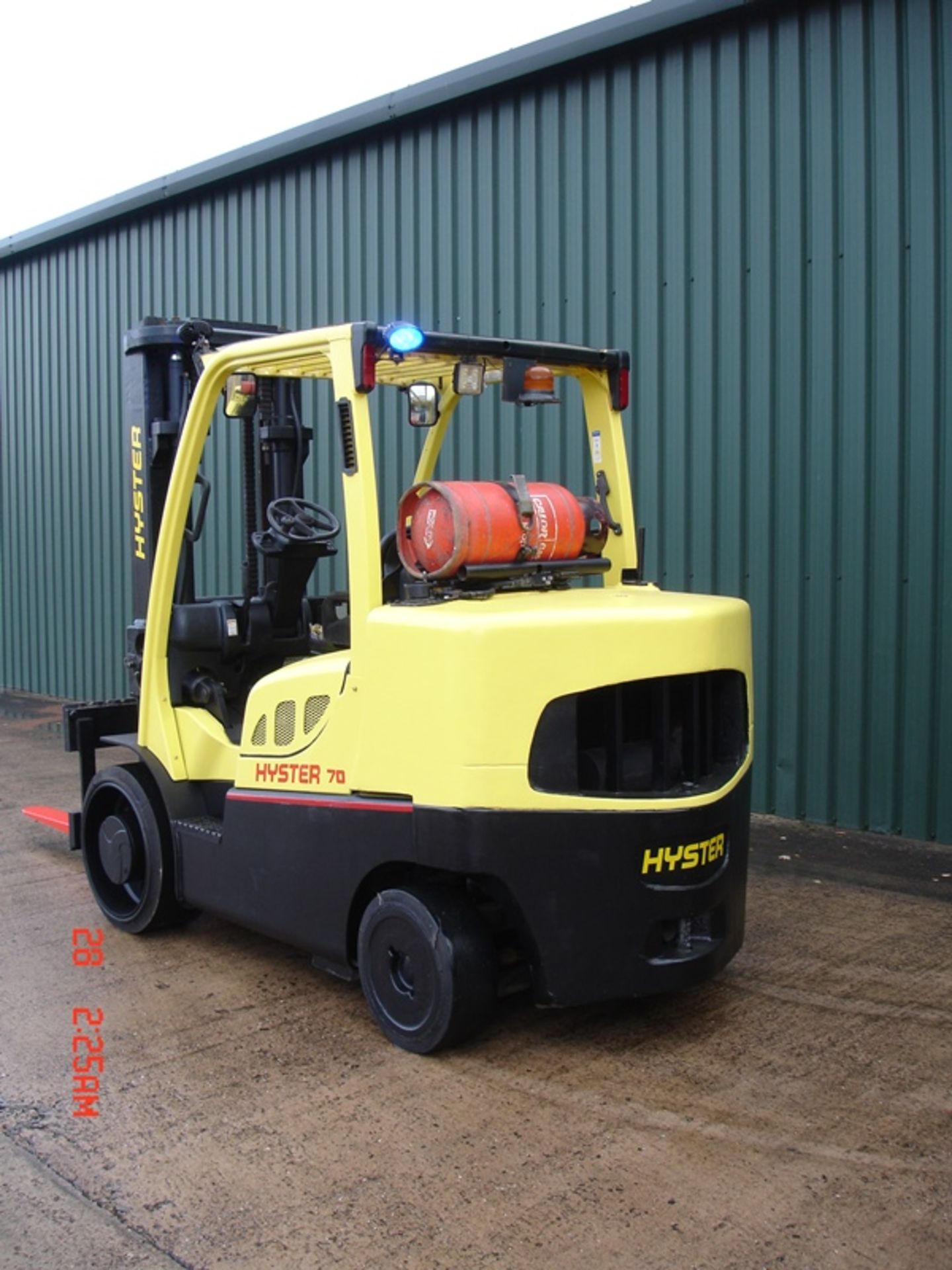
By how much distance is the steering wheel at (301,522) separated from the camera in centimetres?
548

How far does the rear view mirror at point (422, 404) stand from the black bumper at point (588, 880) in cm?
161

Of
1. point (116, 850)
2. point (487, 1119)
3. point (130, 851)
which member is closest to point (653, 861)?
point (487, 1119)

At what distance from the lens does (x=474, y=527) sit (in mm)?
4570

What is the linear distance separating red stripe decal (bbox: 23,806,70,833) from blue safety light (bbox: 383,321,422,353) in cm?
369

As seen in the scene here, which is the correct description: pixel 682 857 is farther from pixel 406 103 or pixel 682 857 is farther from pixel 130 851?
pixel 406 103

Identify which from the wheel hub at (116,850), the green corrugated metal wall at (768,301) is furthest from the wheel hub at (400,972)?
the green corrugated metal wall at (768,301)

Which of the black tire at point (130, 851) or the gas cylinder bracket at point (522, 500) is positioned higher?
the gas cylinder bracket at point (522, 500)

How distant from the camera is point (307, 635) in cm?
598

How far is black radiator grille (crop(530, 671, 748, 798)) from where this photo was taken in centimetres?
432

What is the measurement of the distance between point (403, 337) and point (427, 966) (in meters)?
2.10

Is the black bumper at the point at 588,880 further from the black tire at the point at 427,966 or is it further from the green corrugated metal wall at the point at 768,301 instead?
the green corrugated metal wall at the point at 768,301

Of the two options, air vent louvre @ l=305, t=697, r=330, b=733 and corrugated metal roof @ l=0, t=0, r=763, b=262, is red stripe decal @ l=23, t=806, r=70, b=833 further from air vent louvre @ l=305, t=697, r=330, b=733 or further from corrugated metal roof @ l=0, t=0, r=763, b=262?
corrugated metal roof @ l=0, t=0, r=763, b=262
